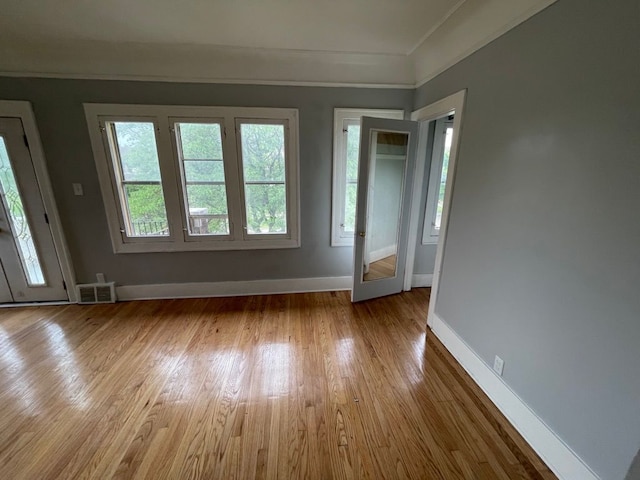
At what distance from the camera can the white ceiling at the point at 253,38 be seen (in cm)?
180

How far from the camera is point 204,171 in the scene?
280 centimetres

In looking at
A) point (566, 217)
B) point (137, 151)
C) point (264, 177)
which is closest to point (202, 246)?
point (264, 177)

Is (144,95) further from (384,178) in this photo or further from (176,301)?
(384,178)

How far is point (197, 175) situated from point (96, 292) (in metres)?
1.79

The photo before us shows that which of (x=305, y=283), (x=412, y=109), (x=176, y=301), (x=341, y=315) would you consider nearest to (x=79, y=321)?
(x=176, y=301)

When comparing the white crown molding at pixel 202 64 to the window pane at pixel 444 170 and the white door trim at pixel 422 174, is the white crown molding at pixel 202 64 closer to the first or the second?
the white door trim at pixel 422 174

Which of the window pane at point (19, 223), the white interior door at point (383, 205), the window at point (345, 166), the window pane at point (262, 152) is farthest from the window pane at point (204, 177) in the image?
the window pane at point (19, 223)

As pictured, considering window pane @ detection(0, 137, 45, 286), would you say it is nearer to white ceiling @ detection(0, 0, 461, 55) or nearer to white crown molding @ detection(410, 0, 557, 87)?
white ceiling @ detection(0, 0, 461, 55)

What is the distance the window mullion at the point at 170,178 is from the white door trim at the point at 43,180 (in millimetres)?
1100

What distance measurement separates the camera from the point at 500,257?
168cm

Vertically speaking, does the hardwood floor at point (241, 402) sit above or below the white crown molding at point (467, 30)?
below

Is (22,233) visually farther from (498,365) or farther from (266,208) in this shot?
(498,365)

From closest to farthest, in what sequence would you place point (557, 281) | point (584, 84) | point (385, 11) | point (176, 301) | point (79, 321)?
point (584, 84) < point (557, 281) < point (385, 11) < point (79, 321) < point (176, 301)

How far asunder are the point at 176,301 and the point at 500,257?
127 inches
